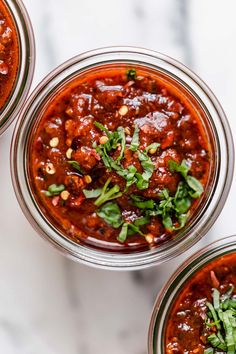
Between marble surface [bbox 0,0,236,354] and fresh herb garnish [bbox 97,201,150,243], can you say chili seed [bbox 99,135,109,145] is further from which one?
marble surface [bbox 0,0,236,354]

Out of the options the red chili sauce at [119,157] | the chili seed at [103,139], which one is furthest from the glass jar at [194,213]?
the chili seed at [103,139]

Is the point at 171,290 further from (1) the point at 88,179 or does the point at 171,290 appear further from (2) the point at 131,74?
(2) the point at 131,74

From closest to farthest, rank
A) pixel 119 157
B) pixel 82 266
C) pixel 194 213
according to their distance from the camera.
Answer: pixel 119 157
pixel 194 213
pixel 82 266

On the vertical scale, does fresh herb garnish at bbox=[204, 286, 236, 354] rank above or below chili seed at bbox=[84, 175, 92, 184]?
below

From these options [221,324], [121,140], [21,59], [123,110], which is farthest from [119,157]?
[221,324]

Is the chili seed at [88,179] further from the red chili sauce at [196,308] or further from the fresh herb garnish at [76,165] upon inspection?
the red chili sauce at [196,308]

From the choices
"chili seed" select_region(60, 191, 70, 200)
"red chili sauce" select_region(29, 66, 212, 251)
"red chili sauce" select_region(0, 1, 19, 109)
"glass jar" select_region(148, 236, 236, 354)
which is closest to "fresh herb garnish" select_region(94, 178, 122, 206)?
"red chili sauce" select_region(29, 66, 212, 251)
